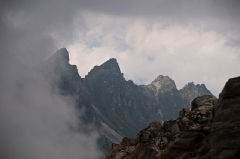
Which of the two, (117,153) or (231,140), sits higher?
(117,153)

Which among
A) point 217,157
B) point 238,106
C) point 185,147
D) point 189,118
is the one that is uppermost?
point 189,118

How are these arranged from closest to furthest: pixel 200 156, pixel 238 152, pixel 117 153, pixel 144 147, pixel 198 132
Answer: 1. pixel 238 152
2. pixel 200 156
3. pixel 198 132
4. pixel 144 147
5. pixel 117 153

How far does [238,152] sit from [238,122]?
2.85 meters

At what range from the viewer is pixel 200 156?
27312 mm

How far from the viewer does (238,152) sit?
24.8 metres

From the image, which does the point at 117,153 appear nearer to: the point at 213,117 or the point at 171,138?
the point at 171,138

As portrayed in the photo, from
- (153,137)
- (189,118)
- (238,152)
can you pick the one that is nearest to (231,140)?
(238,152)

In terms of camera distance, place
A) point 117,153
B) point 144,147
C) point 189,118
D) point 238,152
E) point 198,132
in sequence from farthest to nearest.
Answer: point 117,153 < point 144,147 < point 189,118 < point 198,132 < point 238,152

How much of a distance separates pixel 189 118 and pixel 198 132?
284 inches

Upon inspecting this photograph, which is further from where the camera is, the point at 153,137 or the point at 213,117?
the point at 153,137

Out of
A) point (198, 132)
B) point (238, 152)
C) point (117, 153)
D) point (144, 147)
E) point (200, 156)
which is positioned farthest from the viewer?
point (117, 153)

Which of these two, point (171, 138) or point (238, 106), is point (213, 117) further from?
point (171, 138)

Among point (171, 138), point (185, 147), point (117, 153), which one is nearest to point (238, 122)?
point (185, 147)

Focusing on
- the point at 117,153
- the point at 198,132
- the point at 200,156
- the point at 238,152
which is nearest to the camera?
the point at 238,152
